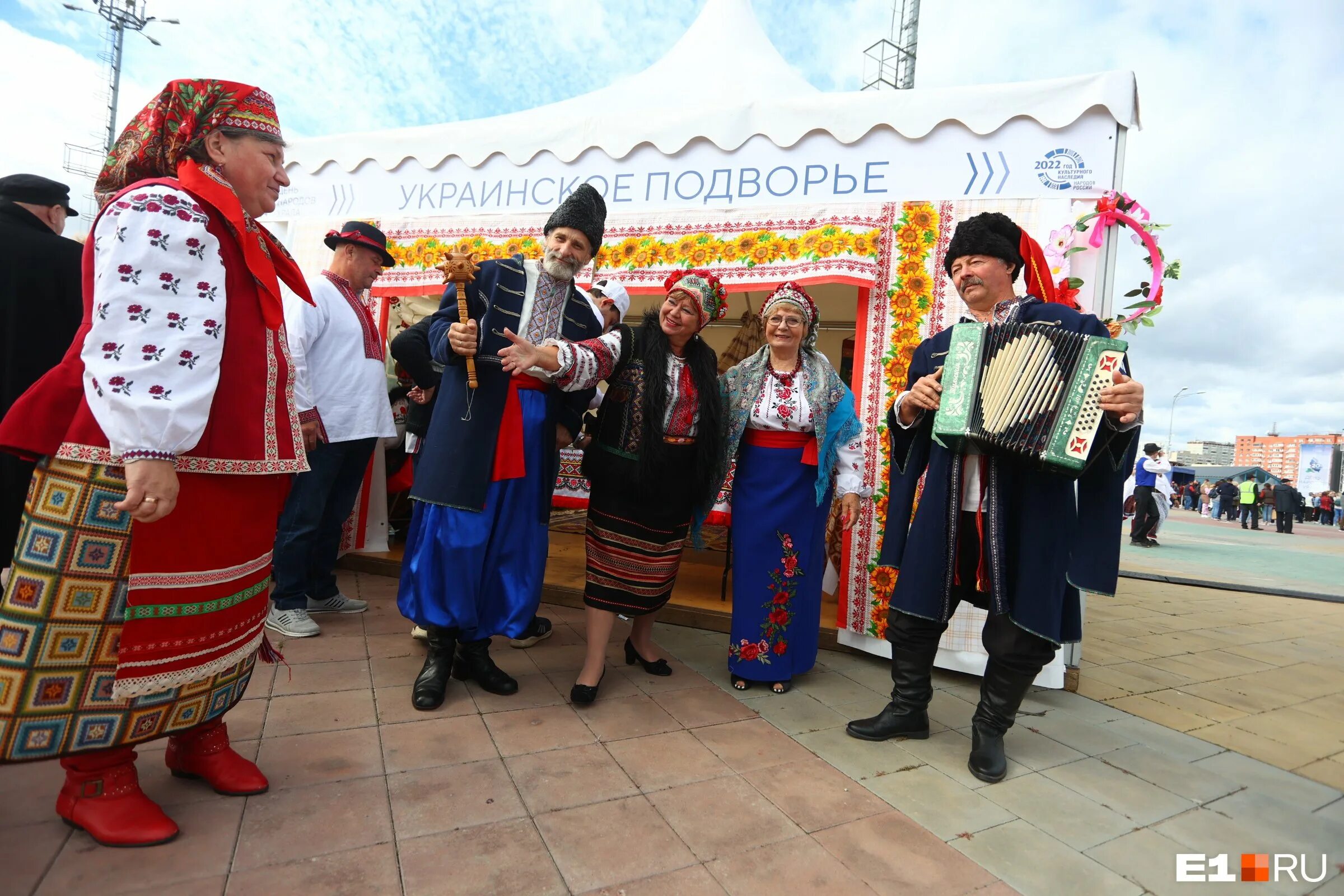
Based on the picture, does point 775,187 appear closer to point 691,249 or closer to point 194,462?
point 691,249

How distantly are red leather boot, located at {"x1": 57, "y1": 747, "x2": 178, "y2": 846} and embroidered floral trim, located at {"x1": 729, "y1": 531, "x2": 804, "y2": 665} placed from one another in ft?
6.54

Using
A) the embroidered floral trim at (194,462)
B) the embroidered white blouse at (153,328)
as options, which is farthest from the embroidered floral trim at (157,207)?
the embroidered floral trim at (194,462)

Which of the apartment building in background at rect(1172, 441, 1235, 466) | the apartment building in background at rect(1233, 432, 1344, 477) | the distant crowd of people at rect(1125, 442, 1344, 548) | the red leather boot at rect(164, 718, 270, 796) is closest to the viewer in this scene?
the red leather boot at rect(164, 718, 270, 796)

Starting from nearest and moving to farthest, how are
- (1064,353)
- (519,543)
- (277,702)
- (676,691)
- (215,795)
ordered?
(215,795), (1064,353), (277,702), (519,543), (676,691)

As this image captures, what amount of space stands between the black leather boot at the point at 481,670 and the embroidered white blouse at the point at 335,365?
1.25 metres

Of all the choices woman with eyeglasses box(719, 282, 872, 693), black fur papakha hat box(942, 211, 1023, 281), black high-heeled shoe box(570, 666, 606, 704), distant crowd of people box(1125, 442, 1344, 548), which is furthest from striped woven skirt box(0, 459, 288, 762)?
distant crowd of people box(1125, 442, 1344, 548)

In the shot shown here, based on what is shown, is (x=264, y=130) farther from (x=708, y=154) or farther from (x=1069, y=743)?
(x=1069, y=743)

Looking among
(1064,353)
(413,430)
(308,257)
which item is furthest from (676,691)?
(308,257)

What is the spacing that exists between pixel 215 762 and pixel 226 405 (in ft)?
3.17

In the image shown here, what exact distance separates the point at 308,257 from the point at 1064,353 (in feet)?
14.6

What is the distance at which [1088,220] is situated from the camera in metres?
2.97

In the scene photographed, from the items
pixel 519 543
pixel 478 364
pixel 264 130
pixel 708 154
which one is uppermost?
pixel 708 154

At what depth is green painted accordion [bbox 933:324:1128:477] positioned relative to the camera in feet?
6.43

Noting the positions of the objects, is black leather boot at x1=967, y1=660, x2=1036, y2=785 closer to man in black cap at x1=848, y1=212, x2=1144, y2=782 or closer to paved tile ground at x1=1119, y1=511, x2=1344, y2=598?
man in black cap at x1=848, y1=212, x2=1144, y2=782
